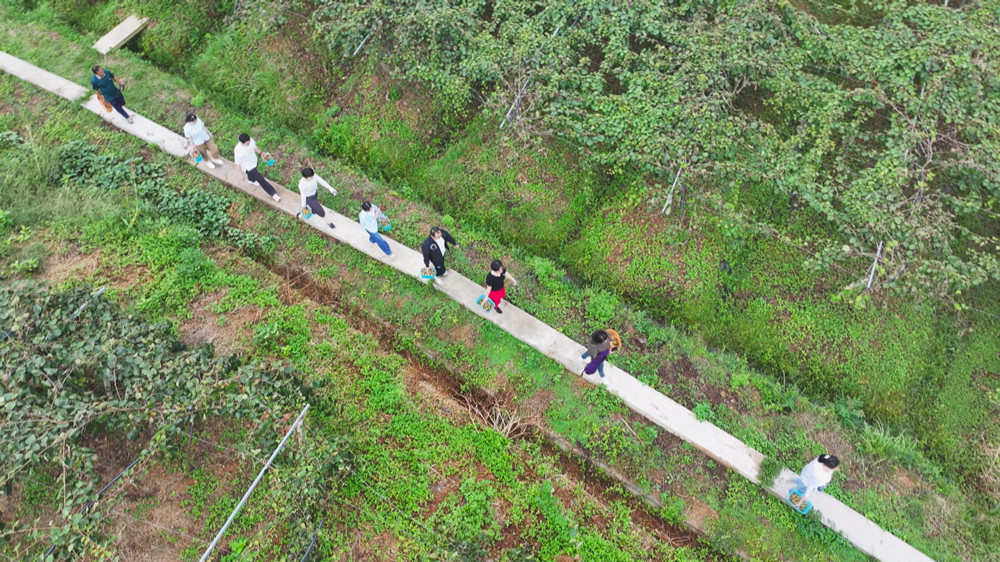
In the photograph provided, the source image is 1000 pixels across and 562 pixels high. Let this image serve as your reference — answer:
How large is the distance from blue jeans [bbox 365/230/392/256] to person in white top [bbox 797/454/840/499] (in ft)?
20.6

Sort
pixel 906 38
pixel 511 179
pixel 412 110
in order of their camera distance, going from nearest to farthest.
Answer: pixel 906 38 < pixel 511 179 < pixel 412 110

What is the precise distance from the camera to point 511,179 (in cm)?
872

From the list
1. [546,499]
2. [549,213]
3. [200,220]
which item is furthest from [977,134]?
[200,220]

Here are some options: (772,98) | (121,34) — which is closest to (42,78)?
(121,34)

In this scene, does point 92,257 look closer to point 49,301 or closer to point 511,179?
point 49,301

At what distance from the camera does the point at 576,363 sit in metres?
7.23

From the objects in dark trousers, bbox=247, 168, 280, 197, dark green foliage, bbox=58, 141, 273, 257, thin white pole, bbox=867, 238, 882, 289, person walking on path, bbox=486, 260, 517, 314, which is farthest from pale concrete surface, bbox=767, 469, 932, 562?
dark trousers, bbox=247, 168, 280, 197

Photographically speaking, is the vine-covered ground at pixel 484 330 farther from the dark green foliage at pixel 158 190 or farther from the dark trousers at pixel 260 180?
the dark trousers at pixel 260 180

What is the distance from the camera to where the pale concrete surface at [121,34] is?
1017 centimetres

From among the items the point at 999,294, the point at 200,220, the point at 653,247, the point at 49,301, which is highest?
the point at 999,294

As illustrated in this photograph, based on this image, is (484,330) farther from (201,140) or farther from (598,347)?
(201,140)

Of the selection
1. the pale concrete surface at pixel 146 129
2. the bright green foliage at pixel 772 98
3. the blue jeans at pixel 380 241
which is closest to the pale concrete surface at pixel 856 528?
the bright green foliage at pixel 772 98

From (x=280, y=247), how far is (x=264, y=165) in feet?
5.80

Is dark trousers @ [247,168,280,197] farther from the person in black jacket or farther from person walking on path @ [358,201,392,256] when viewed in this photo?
the person in black jacket
